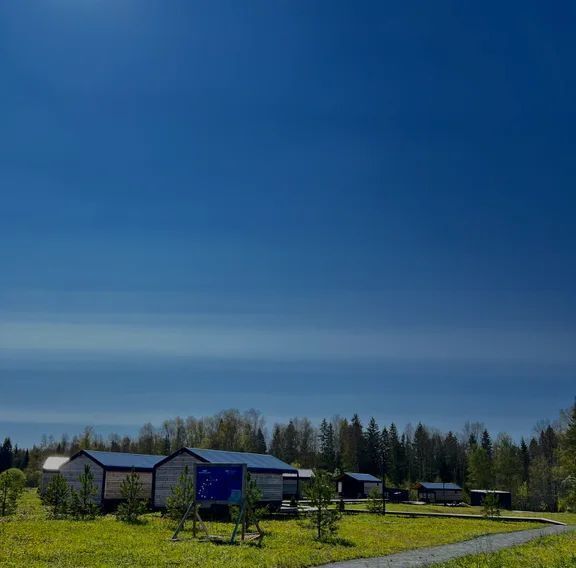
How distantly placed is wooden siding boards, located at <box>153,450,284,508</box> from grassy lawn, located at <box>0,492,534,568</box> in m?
9.33

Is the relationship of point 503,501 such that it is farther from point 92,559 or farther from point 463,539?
point 92,559

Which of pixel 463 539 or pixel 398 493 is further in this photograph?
pixel 398 493

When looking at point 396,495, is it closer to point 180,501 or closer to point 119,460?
point 119,460

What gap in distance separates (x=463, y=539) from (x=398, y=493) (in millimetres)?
57363

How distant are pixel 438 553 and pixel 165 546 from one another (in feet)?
35.4

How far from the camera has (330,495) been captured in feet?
95.6

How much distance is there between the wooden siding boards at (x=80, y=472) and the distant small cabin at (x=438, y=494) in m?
55.2

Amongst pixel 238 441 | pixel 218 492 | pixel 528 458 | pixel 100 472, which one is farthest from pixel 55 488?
pixel 528 458

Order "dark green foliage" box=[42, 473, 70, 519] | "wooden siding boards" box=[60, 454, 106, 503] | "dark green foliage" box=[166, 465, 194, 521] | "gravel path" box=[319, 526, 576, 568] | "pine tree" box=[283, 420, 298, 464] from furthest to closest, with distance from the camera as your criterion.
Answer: "pine tree" box=[283, 420, 298, 464] < "wooden siding boards" box=[60, 454, 106, 503] < "dark green foliage" box=[42, 473, 70, 519] < "dark green foliage" box=[166, 465, 194, 521] < "gravel path" box=[319, 526, 576, 568]

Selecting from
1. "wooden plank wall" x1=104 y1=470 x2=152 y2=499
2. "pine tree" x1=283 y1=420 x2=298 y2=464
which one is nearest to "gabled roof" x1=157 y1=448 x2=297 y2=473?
"wooden plank wall" x1=104 y1=470 x2=152 y2=499

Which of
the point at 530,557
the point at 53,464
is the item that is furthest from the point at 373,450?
the point at 530,557

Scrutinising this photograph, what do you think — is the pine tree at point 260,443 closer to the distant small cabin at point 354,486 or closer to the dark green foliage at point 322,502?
the distant small cabin at point 354,486

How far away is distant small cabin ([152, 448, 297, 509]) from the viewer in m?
43.9

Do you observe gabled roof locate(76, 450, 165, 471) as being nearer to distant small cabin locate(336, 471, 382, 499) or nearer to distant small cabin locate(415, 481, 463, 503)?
distant small cabin locate(336, 471, 382, 499)
